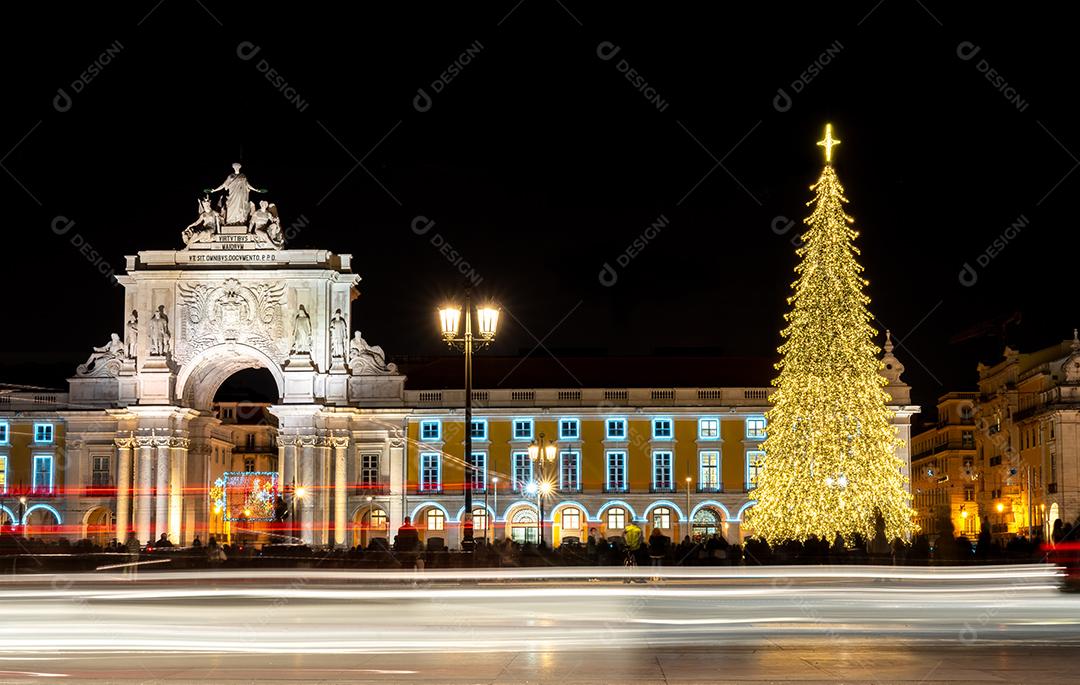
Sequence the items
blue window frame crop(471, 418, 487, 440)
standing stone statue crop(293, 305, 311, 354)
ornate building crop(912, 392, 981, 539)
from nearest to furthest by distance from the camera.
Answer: standing stone statue crop(293, 305, 311, 354), blue window frame crop(471, 418, 487, 440), ornate building crop(912, 392, 981, 539)

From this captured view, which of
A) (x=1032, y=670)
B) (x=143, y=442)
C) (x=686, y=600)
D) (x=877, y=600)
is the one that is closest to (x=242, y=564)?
(x=686, y=600)

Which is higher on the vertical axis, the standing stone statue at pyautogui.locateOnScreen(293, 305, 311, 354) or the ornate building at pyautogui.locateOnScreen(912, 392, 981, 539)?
the standing stone statue at pyautogui.locateOnScreen(293, 305, 311, 354)

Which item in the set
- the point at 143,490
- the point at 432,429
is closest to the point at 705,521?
the point at 432,429

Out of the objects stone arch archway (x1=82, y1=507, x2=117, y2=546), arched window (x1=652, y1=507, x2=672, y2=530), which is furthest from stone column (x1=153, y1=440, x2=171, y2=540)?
arched window (x1=652, y1=507, x2=672, y2=530)

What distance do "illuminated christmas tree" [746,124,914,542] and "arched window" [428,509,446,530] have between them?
35.4 meters

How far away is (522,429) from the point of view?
271 feet

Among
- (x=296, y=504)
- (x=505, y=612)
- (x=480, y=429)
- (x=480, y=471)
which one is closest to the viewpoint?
(x=505, y=612)

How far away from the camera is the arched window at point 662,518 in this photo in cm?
8144

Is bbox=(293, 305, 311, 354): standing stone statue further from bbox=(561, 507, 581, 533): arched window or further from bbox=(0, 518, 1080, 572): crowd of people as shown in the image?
bbox=(0, 518, 1080, 572): crowd of people

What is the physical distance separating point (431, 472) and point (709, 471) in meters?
15.5

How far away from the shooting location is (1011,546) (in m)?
45.5

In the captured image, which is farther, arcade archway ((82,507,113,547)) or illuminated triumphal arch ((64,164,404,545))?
A: arcade archway ((82,507,113,547))

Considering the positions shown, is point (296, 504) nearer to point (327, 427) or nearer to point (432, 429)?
point (327, 427)

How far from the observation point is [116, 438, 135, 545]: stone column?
79.9 m
